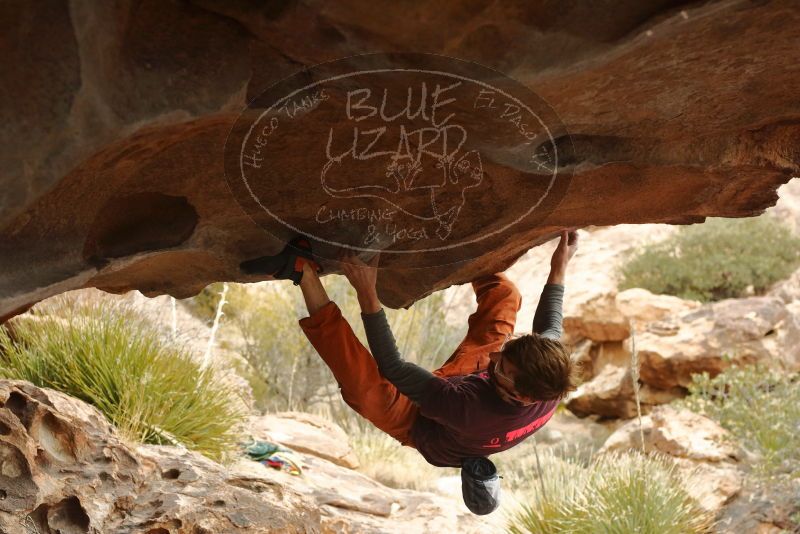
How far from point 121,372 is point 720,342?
736cm

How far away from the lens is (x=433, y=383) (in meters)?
3.36

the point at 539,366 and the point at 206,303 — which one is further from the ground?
the point at 206,303

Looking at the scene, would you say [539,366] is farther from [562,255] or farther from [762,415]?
[762,415]

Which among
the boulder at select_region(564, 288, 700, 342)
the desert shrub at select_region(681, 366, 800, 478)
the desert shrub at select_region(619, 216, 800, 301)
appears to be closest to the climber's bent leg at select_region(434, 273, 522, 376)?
the desert shrub at select_region(681, 366, 800, 478)

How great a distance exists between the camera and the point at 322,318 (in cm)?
333

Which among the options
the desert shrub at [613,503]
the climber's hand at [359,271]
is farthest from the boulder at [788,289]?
the climber's hand at [359,271]

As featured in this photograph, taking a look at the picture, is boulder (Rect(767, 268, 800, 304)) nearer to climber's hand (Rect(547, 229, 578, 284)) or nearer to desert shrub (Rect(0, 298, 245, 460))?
desert shrub (Rect(0, 298, 245, 460))

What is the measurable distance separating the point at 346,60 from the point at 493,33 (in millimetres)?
354

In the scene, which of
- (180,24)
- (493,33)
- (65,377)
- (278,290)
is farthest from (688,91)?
(278,290)

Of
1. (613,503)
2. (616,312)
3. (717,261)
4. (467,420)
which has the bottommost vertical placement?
(467,420)

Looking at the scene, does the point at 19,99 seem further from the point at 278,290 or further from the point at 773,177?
the point at 278,290

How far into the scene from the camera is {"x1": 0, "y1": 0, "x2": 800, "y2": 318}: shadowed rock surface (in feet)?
6.57

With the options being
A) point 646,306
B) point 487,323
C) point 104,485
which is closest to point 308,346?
point 646,306

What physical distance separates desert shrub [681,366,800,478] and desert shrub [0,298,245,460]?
4.63m
